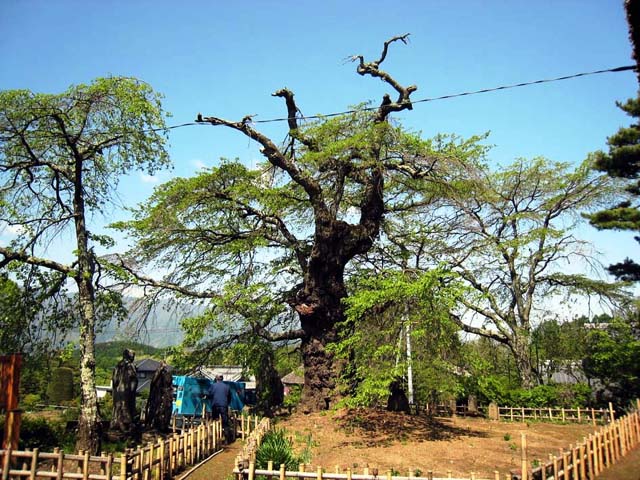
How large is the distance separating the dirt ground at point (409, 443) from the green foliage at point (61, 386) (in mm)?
29105

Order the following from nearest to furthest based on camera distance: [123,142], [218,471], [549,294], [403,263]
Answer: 1. [218,471]
2. [123,142]
3. [403,263]
4. [549,294]

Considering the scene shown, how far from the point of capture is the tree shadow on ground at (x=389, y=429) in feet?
48.4

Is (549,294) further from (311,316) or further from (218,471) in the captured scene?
(218,471)

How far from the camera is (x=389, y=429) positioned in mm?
15688

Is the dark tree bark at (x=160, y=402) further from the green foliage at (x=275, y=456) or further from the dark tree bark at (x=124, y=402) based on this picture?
the green foliage at (x=275, y=456)

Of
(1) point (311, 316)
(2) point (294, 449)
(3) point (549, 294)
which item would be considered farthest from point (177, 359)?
(3) point (549, 294)

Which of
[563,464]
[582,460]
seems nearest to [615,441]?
[582,460]

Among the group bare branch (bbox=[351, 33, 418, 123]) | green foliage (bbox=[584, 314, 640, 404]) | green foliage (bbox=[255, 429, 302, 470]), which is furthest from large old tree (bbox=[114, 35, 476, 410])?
green foliage (bbox=[584, 314, 640, 404])

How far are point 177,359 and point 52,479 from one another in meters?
8.60

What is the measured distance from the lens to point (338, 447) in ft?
45.5

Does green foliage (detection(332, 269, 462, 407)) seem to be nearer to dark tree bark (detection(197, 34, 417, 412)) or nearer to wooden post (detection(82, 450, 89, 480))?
dark tree bark (detection(197, 34, 417, 412))

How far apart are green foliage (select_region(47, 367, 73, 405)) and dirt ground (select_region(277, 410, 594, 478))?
95.5 ft

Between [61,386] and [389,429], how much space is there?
3285 centimetres

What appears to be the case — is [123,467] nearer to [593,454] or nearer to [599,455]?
[593,454]
